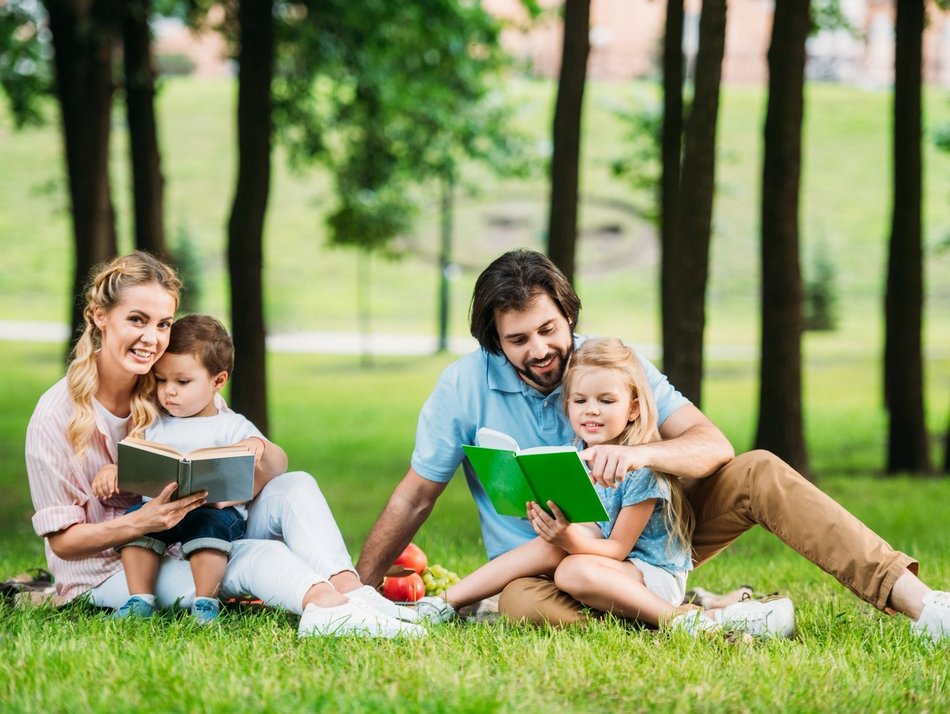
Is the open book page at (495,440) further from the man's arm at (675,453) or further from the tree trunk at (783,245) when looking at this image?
the tree trunk at (783,245)

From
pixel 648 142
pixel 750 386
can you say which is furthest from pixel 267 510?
pixel 750 386

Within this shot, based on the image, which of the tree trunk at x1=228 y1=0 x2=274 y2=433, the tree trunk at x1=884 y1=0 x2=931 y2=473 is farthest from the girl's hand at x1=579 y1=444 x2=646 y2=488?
the tree trunk at x1=884 y1=0 x2=931 y2=473

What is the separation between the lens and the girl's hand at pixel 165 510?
431 cm

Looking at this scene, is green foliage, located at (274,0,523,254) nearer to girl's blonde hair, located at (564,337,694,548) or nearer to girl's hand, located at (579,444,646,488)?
girl's blonde hair, located at (564,337,694,548)

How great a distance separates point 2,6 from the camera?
13875 mm

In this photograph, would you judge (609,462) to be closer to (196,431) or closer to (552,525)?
(552,525)

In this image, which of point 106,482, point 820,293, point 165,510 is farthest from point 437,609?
point 820,293

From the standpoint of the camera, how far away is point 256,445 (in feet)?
15.3

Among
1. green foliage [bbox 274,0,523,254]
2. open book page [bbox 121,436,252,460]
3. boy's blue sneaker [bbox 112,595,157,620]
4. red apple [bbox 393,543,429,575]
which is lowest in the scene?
red apple [bbox 393,543,429,575]

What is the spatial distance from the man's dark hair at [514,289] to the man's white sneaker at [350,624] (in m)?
1.12

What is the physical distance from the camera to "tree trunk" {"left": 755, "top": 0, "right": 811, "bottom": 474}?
8953 millimetres

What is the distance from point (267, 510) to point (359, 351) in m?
23.1

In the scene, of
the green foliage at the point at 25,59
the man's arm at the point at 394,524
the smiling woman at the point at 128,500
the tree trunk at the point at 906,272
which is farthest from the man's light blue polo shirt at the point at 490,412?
the green foliage at the point at 25,59

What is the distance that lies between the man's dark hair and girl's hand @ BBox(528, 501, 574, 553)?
2.38 feet
